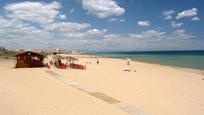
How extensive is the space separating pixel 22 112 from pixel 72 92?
4631 mm

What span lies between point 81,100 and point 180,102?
473cm

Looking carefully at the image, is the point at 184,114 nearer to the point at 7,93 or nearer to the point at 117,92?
A: the point at 117,92

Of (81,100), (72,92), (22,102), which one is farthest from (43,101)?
(72,92)

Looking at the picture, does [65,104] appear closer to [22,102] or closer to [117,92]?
[22,102]

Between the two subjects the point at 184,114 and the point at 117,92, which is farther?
the point at 117,92

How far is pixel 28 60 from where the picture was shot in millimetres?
33438

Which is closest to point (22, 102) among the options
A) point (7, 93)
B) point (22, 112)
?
point (22, 112)

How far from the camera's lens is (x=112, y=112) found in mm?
10258

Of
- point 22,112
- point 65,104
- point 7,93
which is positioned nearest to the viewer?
point 22,112

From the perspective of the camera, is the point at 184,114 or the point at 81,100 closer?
the point at 184,114

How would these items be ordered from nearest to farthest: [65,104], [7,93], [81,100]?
[65,104] < [81,100] < [7,93]

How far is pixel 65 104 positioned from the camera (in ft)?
38.0

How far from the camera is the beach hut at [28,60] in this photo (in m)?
32.8

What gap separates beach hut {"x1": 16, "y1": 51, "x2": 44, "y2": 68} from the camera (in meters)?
32.8
